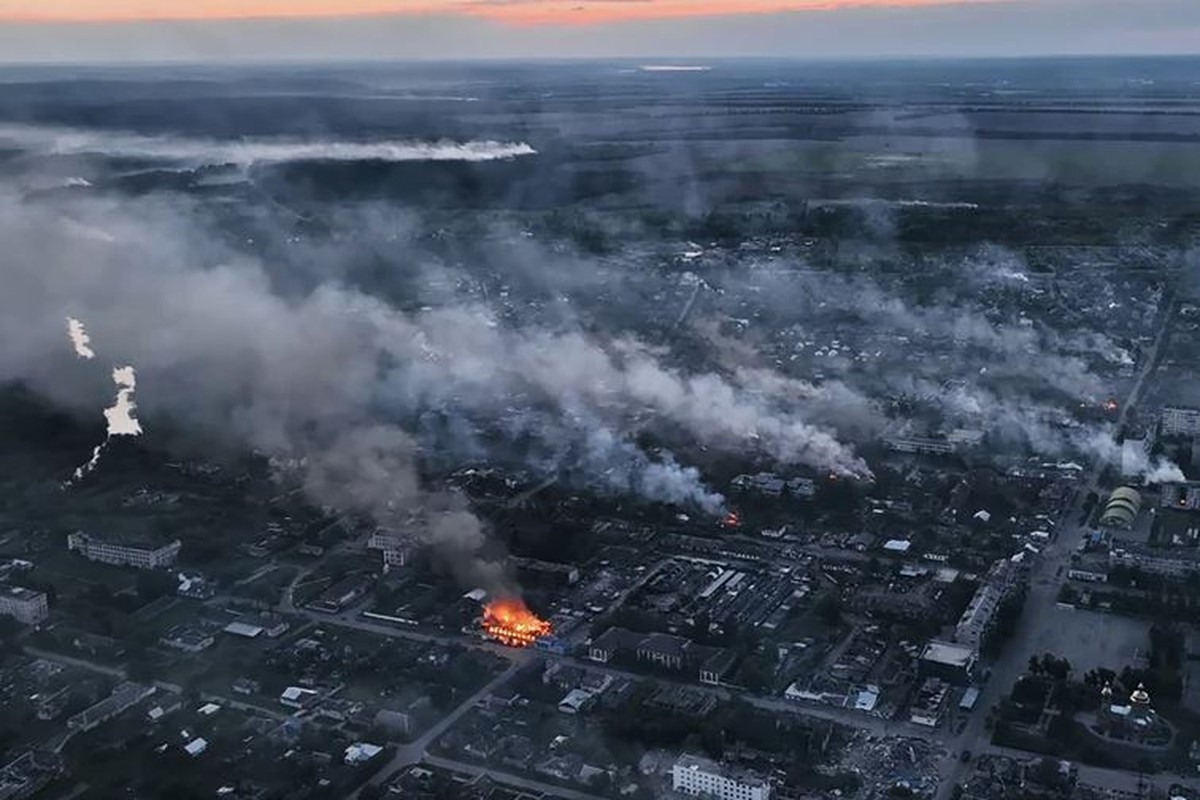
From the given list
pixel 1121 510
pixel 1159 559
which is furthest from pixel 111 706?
pixel 1121 510

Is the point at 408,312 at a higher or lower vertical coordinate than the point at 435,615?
higher

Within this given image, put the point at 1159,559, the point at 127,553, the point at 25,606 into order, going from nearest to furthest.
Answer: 1. the point at 25,606
2. the point at 1159,559
3. the point at 127,553

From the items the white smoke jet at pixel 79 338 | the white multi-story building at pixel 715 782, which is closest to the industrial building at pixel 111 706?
the white multi-story building at pixel 715 782

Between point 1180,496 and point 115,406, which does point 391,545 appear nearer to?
point 115,406

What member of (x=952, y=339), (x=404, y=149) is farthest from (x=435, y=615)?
(x=404, y=149)

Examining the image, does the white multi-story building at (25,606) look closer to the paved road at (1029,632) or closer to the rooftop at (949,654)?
the rooftop at (949,654)

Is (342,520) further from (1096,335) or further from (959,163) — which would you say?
(959,163)

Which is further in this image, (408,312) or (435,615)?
(408,312)
